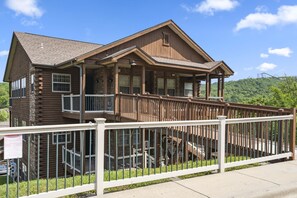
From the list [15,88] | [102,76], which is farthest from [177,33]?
[15,88]

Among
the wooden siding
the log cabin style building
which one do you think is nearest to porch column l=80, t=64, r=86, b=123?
the log cabin style building

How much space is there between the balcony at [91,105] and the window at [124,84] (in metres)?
1.81

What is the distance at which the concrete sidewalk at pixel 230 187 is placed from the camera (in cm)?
424

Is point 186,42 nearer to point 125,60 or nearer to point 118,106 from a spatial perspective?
point 125,60

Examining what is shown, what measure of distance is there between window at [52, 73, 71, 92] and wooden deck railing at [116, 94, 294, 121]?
505 centimetres

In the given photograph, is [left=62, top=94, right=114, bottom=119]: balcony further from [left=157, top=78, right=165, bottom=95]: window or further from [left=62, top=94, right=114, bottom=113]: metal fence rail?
[left=157, top=78, right=165, bottom=95]: window

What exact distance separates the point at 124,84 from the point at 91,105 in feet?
8.66

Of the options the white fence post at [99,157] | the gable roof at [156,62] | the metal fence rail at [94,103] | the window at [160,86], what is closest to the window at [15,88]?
the metal fence rail at [94,103]

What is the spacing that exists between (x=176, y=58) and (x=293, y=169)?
13.2 metres

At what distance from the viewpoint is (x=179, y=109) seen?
8961 mm

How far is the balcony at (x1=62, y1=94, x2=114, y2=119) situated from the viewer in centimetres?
1334

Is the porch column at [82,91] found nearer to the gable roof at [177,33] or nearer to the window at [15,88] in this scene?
the gable roof at [177,33]

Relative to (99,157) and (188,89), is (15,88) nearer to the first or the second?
(188,89)

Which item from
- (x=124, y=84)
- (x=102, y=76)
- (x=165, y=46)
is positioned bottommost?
(x=124, y=84)
